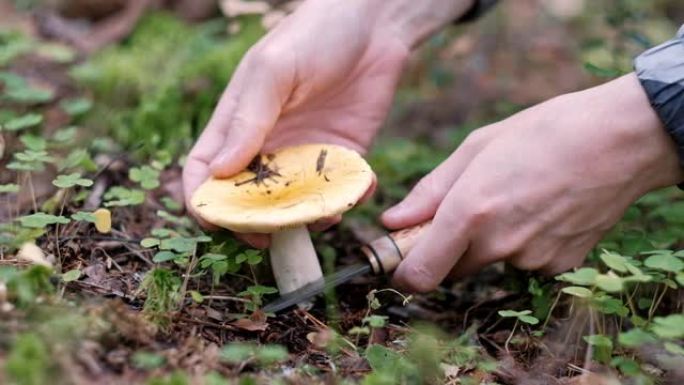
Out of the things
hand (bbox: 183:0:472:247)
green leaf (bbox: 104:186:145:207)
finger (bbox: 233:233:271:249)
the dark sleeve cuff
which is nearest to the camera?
finger (bbox: 233:233:271:249)

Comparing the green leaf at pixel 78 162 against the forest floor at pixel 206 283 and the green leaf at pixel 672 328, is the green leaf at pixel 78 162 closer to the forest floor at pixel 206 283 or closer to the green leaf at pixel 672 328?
the forest floor at pixel 206 283

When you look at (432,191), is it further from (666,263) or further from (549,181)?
(666,263)

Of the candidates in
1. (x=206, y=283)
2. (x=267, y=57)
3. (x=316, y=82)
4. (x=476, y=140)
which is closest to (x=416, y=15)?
(x=316, y=82)

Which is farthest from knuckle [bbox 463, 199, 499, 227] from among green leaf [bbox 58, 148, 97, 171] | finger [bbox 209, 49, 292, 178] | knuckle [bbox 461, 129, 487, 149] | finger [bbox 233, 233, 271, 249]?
green leaf [bbox 58, 148, 97, 171]

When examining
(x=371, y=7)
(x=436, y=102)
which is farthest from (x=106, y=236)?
(x=436, y=102)

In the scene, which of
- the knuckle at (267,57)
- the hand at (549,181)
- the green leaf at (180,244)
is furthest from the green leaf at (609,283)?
the knuckle at (267,57)

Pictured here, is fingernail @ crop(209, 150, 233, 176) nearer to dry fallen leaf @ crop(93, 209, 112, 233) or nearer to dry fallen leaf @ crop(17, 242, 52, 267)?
dry fallen leaf @ crop(93, 209, 112, 233)
